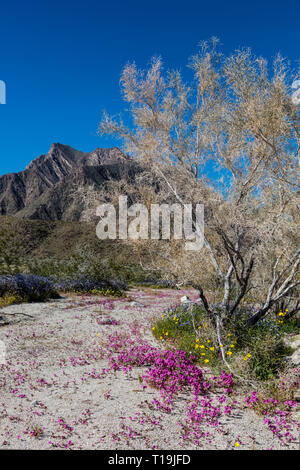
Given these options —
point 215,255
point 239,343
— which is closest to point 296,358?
point 239,343

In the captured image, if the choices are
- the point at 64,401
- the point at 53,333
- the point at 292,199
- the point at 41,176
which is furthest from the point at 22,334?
the point at 41,176

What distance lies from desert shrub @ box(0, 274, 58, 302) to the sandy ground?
499cm

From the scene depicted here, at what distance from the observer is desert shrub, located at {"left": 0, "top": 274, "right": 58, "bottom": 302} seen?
457 inches

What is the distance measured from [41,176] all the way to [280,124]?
193236 mm

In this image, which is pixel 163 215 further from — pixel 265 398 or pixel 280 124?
pixel 265 398

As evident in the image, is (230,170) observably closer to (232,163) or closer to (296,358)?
(232,163)

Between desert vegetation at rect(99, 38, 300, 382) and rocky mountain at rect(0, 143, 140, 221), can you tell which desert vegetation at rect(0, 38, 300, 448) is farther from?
rocky mountain at rect(0, 143, 140, 221)

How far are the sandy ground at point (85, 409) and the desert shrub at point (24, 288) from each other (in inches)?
196

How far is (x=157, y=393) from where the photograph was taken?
4.14 m

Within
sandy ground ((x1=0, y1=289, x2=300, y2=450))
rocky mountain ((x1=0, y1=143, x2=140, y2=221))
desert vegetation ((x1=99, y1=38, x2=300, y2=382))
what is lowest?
sandy ground ((x1=0, y1=289, x2=300, y2=450))

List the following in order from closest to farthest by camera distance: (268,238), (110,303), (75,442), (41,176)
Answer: (75,442) → (268,238) → (110,303) → (41,176)

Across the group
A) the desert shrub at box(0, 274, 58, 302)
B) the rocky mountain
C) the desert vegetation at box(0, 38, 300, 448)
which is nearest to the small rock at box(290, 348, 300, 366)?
the desert vegetation at box(0, 38, 300, 448)

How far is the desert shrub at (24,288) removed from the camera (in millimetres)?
11609

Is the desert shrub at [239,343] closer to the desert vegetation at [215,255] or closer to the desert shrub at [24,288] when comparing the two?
the desert vegetation at [215,255]
